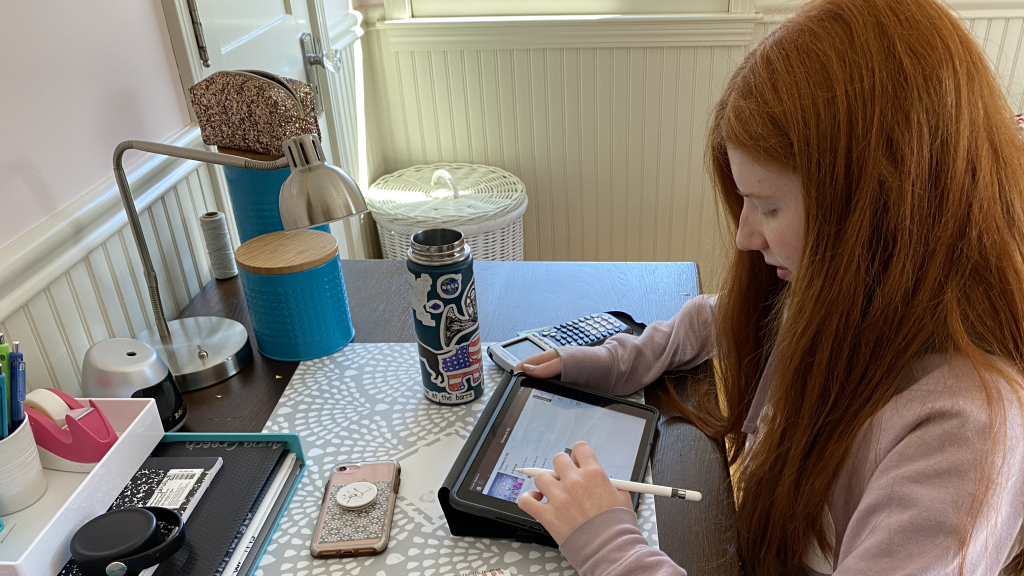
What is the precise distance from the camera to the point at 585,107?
220 centimetres

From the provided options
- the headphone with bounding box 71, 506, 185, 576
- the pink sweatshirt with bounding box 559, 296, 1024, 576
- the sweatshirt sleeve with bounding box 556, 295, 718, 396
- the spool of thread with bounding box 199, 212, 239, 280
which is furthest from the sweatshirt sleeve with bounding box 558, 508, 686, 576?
the spool of thread with bounding box 199, 212, 239, 280

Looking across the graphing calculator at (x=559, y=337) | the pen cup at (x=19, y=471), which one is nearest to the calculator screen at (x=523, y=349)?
the graphing calculator at (x=559, y=337)

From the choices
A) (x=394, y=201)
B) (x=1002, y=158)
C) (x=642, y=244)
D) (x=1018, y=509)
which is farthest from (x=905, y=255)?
(x=642, y=244)

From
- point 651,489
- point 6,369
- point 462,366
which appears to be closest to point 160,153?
point 6,369

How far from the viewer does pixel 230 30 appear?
4.49 ft

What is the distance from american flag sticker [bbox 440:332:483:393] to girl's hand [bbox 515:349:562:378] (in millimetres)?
52

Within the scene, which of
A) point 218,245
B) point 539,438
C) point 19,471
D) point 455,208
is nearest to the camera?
point 19,471

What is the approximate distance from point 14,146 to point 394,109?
1.48 meters

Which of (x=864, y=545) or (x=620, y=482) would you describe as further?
(x=620, y=482)

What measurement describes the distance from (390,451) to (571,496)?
0.81 ft

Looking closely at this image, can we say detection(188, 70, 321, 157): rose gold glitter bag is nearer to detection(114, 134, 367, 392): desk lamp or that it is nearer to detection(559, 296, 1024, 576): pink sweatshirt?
detection(114, 134, 367, 392): desk lamp

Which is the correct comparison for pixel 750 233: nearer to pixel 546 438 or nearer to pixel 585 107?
pixel 546 438

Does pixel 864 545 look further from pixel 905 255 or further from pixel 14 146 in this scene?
pixel 14 146

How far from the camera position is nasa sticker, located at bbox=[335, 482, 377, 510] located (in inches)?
29.5
